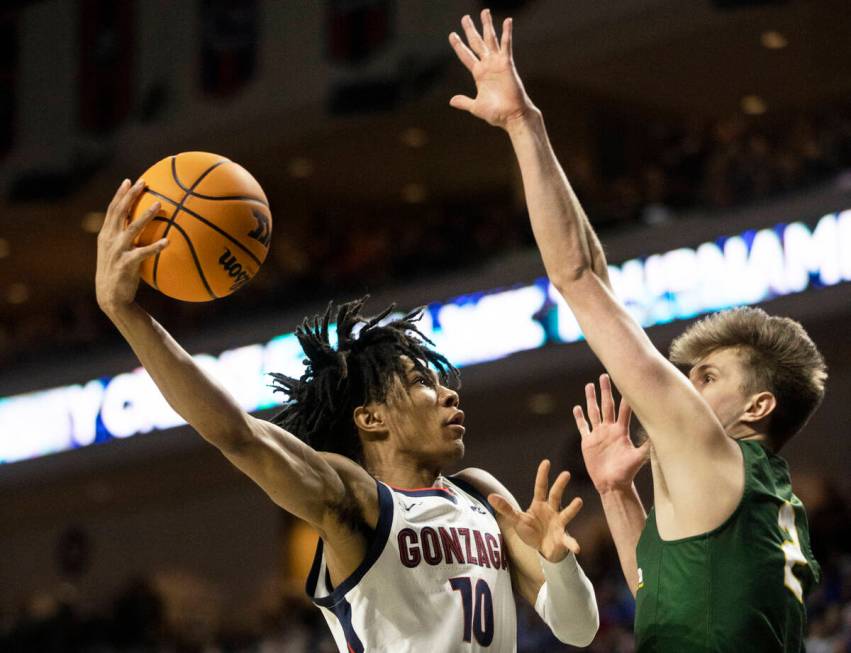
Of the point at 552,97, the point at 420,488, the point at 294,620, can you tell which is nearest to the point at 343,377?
the point at 420,488

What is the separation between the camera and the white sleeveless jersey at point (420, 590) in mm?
4160

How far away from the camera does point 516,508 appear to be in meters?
4.19

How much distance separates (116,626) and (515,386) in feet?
18.0

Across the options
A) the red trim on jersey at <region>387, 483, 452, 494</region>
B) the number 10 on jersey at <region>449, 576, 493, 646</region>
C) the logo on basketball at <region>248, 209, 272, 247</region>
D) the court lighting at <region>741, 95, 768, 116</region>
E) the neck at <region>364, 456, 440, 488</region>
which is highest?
the logo on basketball at <region>248, 209, 272, 247</region>

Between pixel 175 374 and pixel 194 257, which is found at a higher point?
pixel 194 257

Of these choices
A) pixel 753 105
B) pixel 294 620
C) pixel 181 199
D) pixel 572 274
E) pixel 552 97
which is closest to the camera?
pixel 572 274

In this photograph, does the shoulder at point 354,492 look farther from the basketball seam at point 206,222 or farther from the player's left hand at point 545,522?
the basketball seam at point 206,222

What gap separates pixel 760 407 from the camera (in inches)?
144

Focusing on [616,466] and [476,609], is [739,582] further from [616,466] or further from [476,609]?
[476,609]

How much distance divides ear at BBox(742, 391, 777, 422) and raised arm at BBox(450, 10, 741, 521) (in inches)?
8.2

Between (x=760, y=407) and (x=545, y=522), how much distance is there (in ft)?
2.51

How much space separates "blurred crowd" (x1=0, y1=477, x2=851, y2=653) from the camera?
1038 centimetres

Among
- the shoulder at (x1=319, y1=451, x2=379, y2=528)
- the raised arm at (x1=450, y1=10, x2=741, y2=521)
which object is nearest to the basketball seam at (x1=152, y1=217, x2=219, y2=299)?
the shoulder at (x1=319, y1=451, x2=379, y2=528)

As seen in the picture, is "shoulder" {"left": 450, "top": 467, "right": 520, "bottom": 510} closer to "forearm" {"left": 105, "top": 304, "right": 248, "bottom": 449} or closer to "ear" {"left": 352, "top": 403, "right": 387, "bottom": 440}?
"ear" {"left": 352, "top": 403, "right": 387, "bottom": 440}
